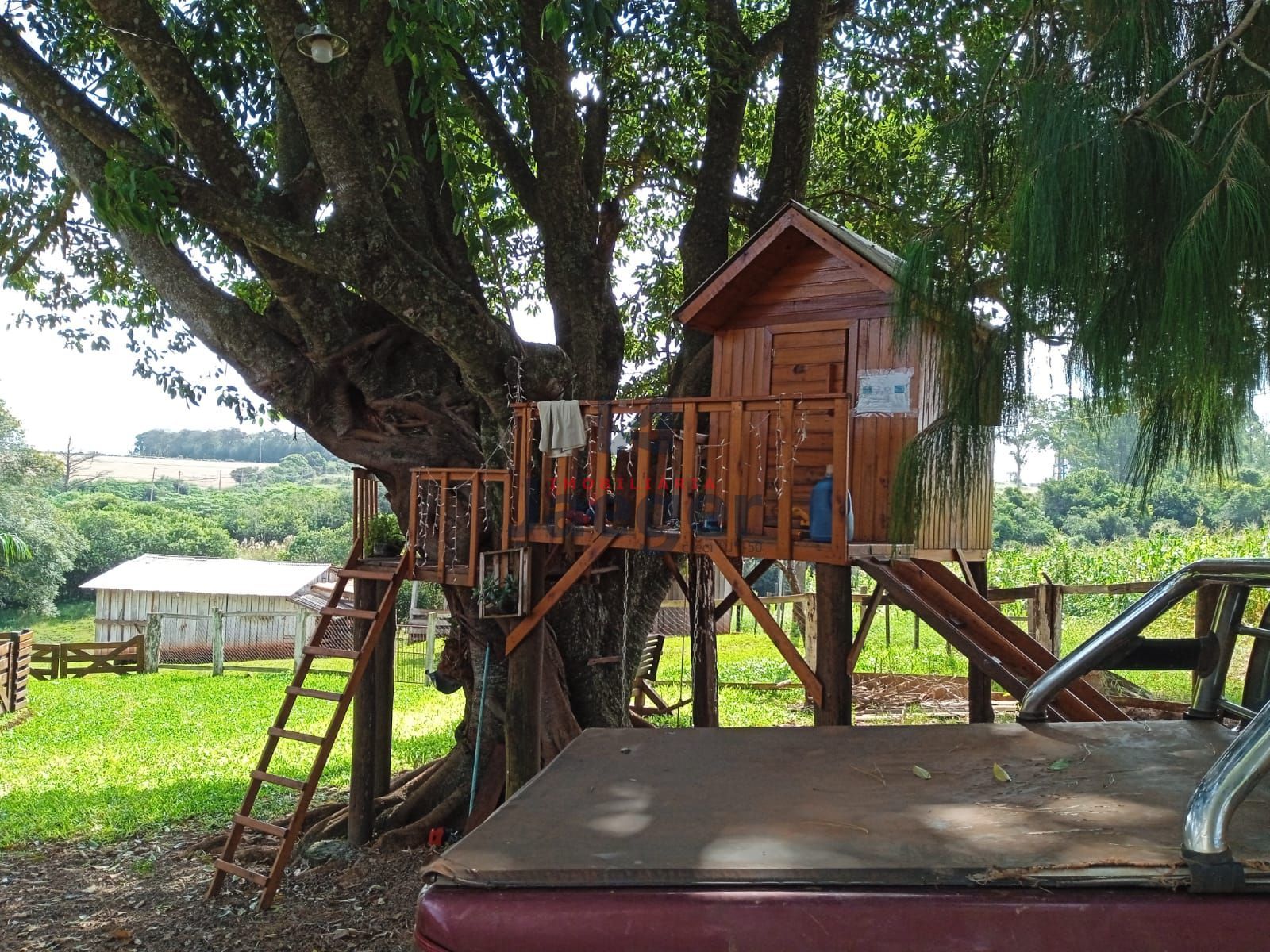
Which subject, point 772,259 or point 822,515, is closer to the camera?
point 822,515

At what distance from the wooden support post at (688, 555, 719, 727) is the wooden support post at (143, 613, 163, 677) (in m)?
18.8

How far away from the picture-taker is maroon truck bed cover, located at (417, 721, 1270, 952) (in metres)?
1.63

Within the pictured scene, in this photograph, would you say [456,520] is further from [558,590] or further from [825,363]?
[825,363]

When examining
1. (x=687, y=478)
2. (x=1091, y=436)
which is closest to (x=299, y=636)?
(x=687, y=478)

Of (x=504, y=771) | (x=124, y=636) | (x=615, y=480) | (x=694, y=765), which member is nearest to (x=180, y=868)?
(x=504, y=771)

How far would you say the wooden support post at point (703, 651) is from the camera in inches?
430

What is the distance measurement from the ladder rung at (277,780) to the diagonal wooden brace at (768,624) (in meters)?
4.40

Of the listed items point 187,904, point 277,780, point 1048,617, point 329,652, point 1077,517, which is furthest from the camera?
point 1077,517

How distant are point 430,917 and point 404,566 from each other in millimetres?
7568

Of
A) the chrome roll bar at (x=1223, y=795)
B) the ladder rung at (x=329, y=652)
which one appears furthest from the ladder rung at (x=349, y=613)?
the chrome roll bar at (x=1223, y=795)

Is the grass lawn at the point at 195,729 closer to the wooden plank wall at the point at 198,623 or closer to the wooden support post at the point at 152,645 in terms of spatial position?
the wooden support post at the point at 152,645

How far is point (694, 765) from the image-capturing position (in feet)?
8.36

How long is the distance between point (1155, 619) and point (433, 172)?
9.08 meters

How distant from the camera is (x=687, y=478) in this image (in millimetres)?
7207
